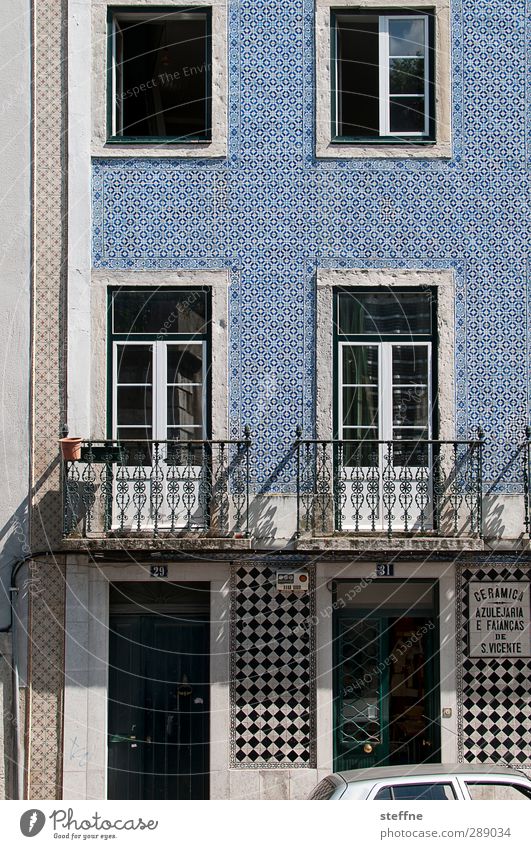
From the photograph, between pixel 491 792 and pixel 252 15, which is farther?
pixel 252 15

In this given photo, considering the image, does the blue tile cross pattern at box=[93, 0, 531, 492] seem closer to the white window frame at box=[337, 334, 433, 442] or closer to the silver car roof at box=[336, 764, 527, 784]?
the white window frame at box=[337, 334, 433, 442]

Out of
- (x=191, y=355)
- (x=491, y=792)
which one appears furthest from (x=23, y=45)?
(x=491, y=792)

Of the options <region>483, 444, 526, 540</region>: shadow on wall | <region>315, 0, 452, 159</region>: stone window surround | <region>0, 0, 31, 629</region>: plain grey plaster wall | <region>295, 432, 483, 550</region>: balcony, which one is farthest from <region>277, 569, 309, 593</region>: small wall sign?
<region>315, 0, 452, 159</region>: stone window surround

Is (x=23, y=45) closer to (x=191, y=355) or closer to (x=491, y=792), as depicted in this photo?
(x=191, y=355)

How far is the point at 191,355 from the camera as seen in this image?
41.9 ft

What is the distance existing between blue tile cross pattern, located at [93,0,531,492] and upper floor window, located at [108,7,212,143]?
0.43 meters

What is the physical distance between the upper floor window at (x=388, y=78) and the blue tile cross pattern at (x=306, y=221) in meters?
0.32

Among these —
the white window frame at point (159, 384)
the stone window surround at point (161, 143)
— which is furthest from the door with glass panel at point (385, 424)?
the stone window surround at point (161, 143)

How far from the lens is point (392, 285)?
12.7 m

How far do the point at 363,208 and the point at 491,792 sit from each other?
19.7 feet

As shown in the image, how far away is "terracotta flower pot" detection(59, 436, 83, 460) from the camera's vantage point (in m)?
12.2

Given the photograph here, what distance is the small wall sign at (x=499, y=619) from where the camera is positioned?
12492mm

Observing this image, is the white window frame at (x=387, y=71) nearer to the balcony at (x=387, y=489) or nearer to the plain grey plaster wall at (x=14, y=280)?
the balcony at (x=387, y=489)

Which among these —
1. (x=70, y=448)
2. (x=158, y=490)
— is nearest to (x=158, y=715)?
(x=158, y=490)
